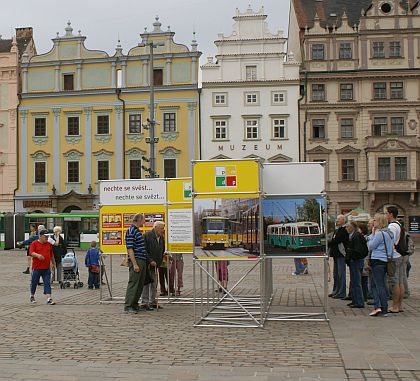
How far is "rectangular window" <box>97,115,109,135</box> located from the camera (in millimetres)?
50875

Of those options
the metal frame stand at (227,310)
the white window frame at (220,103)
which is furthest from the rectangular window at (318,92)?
the metal frame stand at (227,310)

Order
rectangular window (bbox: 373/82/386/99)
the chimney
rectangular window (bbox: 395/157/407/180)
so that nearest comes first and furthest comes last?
rectangular window (bbox: 395/157/407/180)
rectangular window (bbox: 373/82/386/99)
the chimney

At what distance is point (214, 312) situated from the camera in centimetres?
1265

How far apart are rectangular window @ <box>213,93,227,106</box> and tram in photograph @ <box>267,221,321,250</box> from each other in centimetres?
3832

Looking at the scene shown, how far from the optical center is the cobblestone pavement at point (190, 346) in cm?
751

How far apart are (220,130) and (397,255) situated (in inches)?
1479

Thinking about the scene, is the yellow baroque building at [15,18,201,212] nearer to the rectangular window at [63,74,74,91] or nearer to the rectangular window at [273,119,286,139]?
the rectangular window at [63,74,74,91]

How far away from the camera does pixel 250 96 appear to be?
161 feet

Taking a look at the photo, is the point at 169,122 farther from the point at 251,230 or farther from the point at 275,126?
the point at 251,230

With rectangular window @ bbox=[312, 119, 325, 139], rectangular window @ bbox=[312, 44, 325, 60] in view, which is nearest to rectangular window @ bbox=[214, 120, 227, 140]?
rectangular window @ bbox=[312, 119, 325, 139]

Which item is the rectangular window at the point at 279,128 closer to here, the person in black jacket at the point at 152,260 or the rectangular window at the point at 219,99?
the rectangular window at the point at 219,99

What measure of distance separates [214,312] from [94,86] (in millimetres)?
40491

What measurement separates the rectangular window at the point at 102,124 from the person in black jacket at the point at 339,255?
123 ft

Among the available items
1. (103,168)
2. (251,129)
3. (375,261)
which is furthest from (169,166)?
(375,261)
